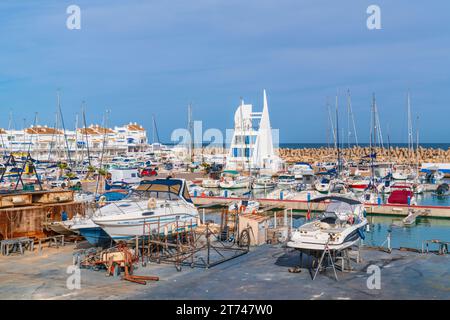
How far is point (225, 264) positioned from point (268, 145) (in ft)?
174

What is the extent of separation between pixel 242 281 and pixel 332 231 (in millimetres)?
3214

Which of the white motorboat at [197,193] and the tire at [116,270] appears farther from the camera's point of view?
the white motorboat at [197,193]

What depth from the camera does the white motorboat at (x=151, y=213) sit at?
19.0m

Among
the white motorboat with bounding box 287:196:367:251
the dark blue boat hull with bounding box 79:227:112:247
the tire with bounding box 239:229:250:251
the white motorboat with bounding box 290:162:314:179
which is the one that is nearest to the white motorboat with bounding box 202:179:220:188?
the white motorboat with bounding box 290:162:314:179

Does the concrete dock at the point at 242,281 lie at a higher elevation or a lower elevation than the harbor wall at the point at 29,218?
lower

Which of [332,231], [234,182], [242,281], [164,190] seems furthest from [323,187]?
[242,281]

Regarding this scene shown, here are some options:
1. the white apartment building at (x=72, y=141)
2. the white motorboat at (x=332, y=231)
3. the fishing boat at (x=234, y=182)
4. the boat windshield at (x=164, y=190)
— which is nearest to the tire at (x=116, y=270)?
the white motorboat at (x=332, y=231)

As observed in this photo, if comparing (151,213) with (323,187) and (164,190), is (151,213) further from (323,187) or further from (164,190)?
(323,187)

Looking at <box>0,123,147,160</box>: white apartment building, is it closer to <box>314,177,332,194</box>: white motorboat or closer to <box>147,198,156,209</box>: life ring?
<box>314,177,332,194</box>: white motorboat

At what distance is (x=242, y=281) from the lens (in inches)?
588

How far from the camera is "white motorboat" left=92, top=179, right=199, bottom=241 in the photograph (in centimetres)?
1898

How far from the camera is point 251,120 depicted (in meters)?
70.7

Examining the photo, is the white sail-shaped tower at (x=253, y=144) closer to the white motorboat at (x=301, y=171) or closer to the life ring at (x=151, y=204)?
the white motorboat at (x=301, y=171)

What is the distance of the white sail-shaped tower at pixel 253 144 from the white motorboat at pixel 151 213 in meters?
44.4
